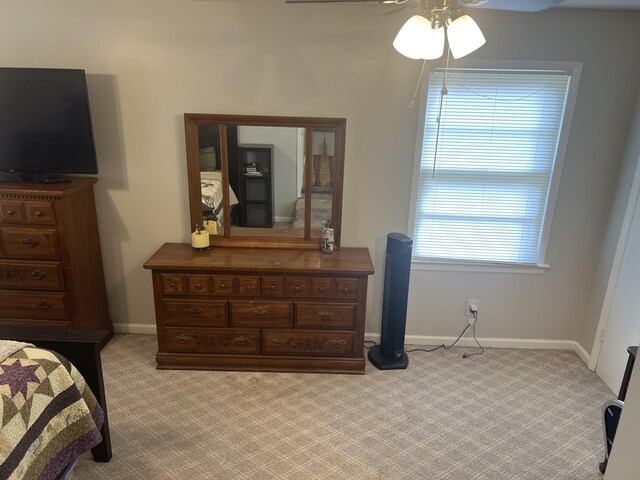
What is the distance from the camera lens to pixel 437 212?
2912mm

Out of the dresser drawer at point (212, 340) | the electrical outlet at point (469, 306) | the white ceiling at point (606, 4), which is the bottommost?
the dresser drawer at point (212, 340)

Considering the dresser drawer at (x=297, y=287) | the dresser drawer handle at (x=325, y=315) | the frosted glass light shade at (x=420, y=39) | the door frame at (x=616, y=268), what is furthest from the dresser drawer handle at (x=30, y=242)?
the door frame at (x=616, y=268)

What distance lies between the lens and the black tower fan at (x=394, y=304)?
2.70 meters

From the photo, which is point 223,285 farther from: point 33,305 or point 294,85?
point 294,85

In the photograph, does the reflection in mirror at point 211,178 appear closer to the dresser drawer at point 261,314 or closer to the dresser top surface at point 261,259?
the dresser top surface at point 261,259

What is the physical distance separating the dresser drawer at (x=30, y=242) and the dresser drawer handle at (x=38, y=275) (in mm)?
105

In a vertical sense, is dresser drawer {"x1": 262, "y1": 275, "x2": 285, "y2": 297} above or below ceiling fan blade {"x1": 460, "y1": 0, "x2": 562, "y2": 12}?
below

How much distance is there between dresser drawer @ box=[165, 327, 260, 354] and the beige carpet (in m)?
0.16

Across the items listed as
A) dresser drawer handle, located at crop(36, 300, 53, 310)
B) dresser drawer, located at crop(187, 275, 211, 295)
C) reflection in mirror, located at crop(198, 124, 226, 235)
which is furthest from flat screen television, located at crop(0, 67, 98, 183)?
dresser drawer, located at crop(187, 275, 211, 295)

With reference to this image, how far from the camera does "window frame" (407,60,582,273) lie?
2596 mm

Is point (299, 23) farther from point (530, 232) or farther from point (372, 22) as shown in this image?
point (530, 232)

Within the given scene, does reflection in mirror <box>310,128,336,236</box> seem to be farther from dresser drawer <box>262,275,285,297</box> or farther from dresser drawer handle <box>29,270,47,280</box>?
dresser drawer handle <box>29,270,47,280</box>

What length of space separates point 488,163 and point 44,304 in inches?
120

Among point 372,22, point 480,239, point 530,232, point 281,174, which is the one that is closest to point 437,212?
point 480,239
